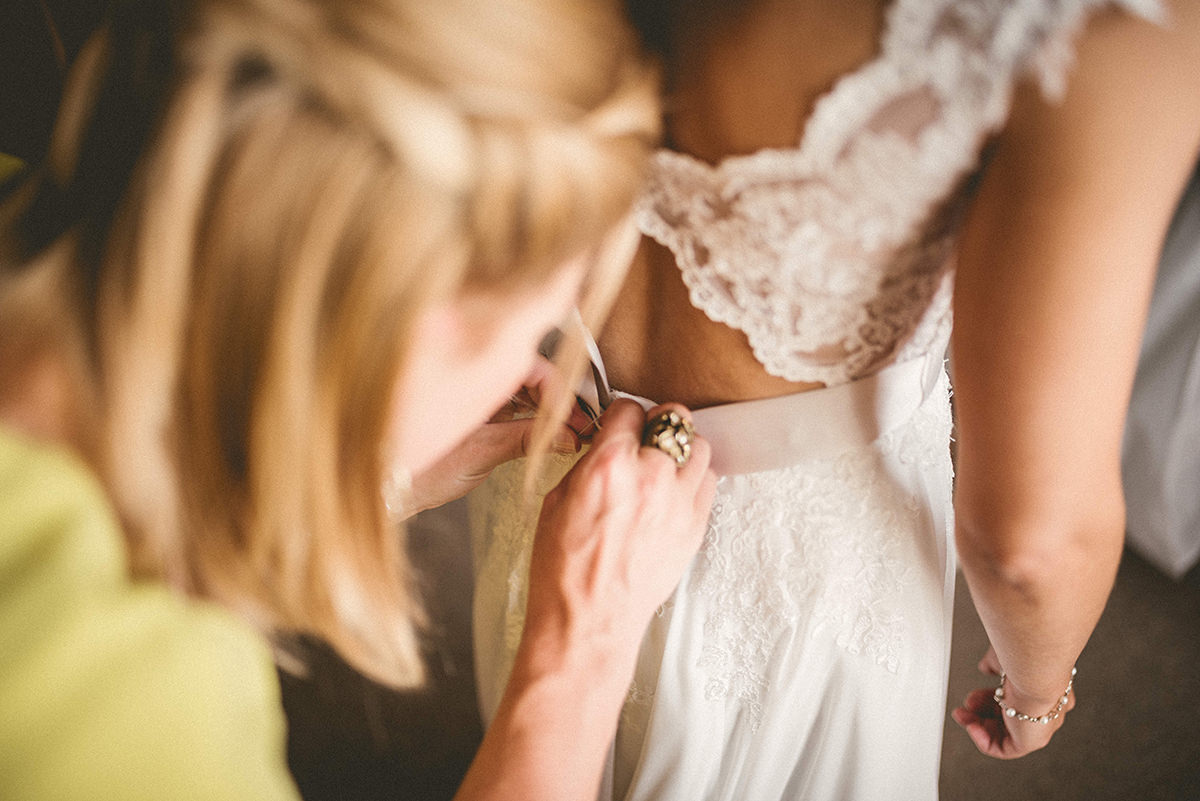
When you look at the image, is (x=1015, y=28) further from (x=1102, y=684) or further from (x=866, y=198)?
(x=1102, y=684)

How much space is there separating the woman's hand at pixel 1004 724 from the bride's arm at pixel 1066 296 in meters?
0.29

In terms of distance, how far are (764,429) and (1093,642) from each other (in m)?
1.46

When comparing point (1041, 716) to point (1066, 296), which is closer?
point (1066, 296)

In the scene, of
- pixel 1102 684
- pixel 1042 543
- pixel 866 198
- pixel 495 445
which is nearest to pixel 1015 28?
pixel 866 198

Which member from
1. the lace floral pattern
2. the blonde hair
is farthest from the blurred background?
the blonde hair

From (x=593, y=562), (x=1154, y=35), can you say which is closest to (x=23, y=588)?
(x=593, y=562)

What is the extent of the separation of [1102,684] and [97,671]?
191cm

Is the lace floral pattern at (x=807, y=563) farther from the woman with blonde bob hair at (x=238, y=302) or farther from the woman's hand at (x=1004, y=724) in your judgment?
the woman with blonde bob hair at (x=238, y=302)

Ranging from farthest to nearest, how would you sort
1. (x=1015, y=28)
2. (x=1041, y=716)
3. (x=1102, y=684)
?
(x=1102, y=684) → (x=1041, y=716) → (x=1015, y=28)

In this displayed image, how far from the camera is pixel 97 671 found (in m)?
0.28

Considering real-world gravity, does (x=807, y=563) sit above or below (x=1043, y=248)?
below

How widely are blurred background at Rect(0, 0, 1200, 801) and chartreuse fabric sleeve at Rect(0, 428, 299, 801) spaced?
4.07ft

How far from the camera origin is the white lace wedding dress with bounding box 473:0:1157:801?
52cm

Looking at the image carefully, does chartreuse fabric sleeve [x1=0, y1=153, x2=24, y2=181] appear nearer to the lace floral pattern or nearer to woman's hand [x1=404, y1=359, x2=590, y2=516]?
woman's hand [x1=404, y1=359, x2=590, y2=516]
